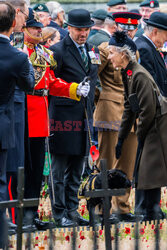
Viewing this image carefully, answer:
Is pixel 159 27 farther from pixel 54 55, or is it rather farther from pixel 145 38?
pixel 54 55

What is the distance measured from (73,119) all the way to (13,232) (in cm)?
169

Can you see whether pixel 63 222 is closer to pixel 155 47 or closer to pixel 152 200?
pixel 152 200

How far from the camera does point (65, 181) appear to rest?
7496 millimetres

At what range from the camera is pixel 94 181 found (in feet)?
21.0

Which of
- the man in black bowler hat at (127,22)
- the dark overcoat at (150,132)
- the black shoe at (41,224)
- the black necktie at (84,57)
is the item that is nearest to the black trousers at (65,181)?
the black shoe at (41,224)

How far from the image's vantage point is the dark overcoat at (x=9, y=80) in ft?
18.6

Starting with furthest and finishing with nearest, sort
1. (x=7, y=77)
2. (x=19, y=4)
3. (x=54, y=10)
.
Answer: (x=54, y=10), (x=19, y=4), (x=7, y=77)

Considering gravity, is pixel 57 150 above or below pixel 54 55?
below

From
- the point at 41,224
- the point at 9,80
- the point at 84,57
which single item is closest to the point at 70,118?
the point at 84,57

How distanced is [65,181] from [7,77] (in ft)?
6.95

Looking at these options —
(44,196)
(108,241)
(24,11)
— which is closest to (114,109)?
(44,196)

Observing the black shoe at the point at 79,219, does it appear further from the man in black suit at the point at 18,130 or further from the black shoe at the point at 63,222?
the man in black suit at the point at 18,130

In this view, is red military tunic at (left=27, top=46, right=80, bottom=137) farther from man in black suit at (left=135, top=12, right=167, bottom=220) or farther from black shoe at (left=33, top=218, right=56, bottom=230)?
man in black suit at (left=135, top=12, right=167, bottom=220)

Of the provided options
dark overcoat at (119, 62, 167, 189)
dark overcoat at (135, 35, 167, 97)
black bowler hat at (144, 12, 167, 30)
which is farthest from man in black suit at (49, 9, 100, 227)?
dark overcoat at (119, 62, 167, 189)
